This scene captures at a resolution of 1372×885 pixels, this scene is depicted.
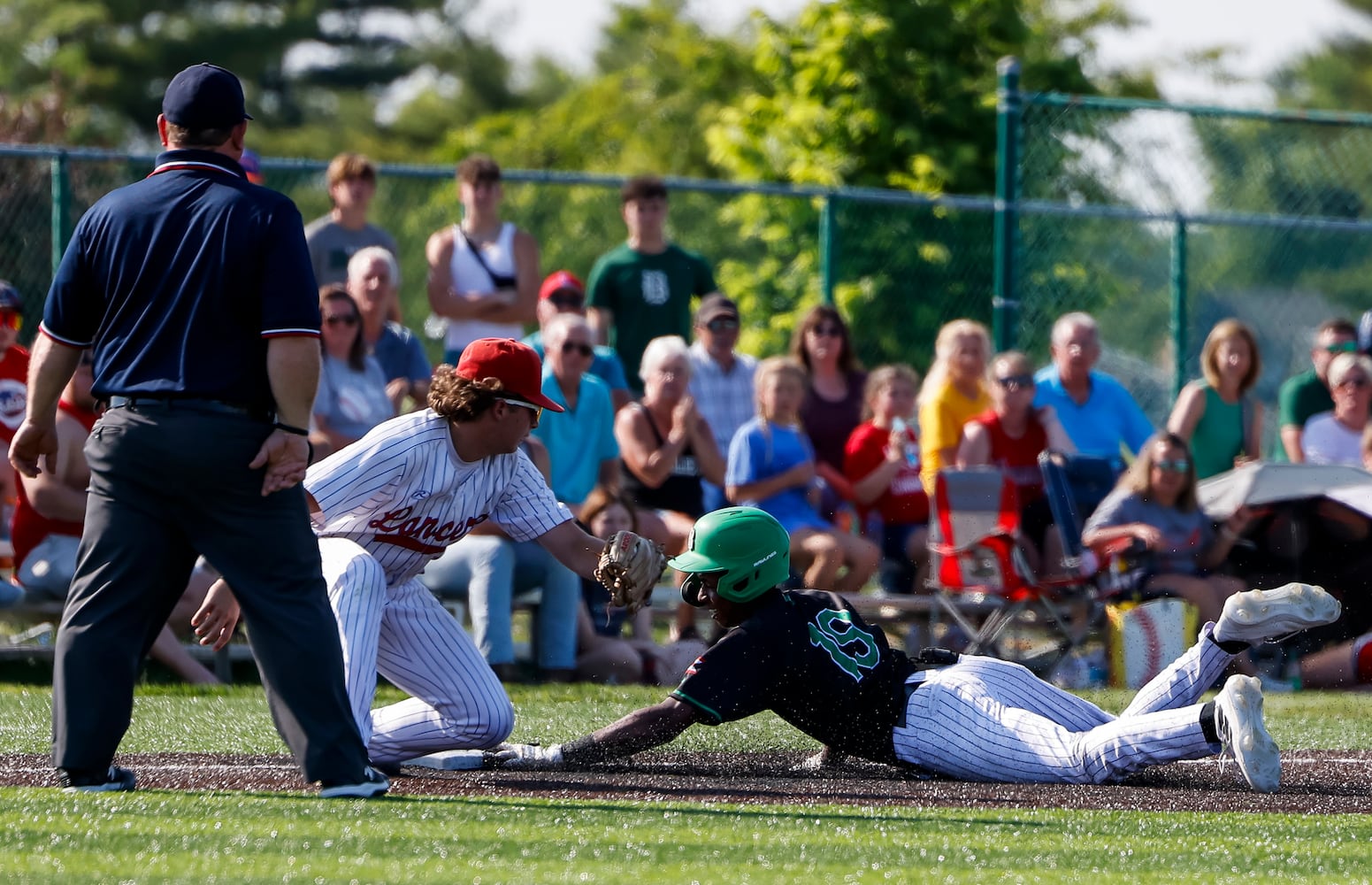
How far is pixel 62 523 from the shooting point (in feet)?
29.8

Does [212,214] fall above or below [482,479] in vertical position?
above

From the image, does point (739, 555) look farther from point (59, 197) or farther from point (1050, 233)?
point (1050, 233)

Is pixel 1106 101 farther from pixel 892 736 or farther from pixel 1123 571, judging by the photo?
pixel 892 736

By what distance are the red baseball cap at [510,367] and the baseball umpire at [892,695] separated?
0.66 m

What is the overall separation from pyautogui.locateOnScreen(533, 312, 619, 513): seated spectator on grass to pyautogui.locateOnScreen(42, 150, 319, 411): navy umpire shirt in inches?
188

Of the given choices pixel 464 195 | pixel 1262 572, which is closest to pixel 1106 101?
pixel 1262 572

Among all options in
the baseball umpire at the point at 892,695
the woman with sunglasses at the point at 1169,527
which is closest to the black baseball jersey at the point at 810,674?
the baseball umpire at the point at 892,695

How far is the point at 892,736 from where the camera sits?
6.16 metres

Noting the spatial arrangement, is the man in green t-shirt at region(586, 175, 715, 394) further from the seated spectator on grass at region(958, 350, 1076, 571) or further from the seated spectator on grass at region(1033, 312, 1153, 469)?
the seated spectator on grass at region(1033, 312, 1153, 469)

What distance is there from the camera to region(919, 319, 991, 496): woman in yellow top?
10.8m

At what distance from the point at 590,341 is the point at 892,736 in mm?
4392

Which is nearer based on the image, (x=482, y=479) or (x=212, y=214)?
(x=212, y=214)

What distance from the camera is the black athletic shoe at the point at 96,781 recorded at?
17.5 ft

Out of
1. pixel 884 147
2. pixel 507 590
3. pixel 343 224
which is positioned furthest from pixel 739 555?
pixel 884 147
